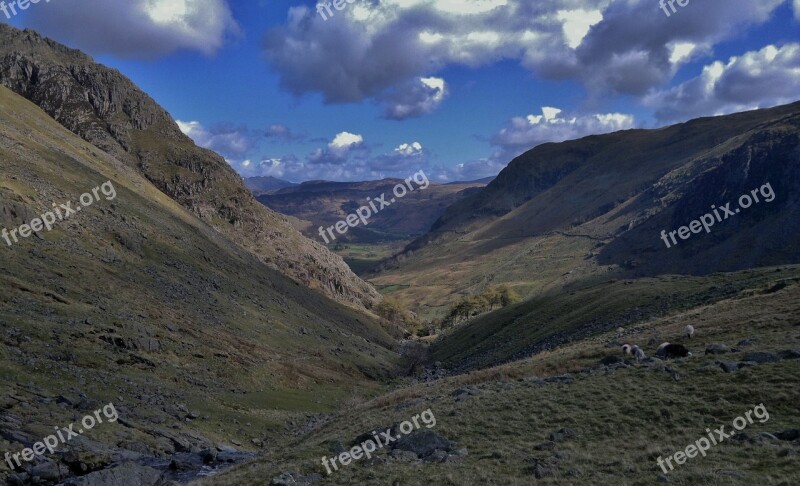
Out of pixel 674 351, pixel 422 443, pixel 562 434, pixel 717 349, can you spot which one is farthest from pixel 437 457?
→ pixel 717 349

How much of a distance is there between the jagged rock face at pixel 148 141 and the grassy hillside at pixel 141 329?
30577 mm

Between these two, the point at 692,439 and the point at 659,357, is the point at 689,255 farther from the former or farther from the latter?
the point at 692,439

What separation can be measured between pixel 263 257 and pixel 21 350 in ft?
368

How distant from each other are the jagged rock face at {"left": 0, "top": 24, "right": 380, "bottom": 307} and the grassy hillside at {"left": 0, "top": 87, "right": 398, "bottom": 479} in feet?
100

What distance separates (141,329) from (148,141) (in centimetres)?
12525

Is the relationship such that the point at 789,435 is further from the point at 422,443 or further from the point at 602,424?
the point at 422,443

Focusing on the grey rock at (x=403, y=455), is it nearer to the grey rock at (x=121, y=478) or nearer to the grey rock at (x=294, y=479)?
the grey rock at (x=294, y=479)

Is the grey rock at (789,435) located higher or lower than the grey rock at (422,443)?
lower

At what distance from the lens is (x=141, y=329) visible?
53625mm

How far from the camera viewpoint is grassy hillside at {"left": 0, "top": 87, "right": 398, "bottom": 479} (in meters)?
35.0

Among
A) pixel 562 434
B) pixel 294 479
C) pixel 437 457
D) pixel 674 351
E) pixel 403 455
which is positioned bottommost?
pixel 674 351

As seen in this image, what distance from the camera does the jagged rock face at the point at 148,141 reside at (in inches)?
5773

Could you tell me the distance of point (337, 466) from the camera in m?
20.5

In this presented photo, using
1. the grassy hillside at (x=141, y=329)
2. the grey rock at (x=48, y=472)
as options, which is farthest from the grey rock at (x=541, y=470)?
the grassy hillside at (x=141, y=329)
